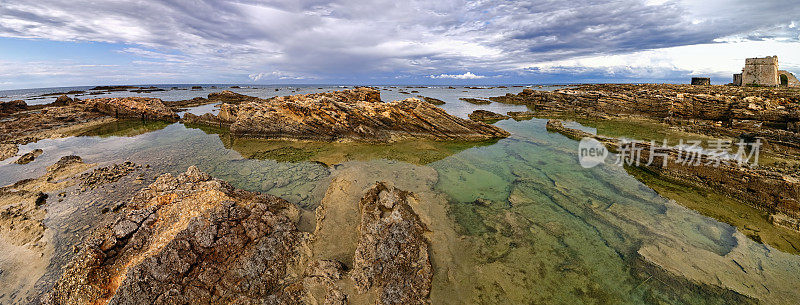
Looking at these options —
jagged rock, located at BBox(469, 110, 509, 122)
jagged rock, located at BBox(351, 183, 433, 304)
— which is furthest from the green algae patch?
jagged rock, located at BBox(469, 110, 509, 122)

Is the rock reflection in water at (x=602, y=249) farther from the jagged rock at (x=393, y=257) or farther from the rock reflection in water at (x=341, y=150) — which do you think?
the rock reflection in water at (x=341, y=150)

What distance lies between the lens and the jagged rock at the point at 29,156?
1525cm

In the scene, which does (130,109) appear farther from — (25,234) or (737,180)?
(737,180)

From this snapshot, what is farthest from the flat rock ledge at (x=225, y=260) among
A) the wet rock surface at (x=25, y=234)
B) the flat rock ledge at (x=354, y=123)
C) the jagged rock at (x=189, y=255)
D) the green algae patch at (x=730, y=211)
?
the flat rock ledge at (x=354, y=123)

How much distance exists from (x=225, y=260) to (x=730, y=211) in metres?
17.2

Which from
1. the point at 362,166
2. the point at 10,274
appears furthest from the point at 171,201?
the point at 362,166

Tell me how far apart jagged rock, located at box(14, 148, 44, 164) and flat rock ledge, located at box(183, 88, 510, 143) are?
10913mm

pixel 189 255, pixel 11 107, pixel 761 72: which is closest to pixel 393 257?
pixel 189 255

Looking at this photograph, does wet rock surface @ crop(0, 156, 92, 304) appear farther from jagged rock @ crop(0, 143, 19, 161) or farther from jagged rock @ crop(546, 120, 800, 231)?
jagged rock @ crop(546, 120, 800, 231)

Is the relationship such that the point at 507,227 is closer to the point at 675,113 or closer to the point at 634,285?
the point at 634,285

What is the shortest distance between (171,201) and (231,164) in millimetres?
9457

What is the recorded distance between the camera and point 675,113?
29.6 metres

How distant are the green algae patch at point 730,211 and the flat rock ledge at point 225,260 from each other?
11047 mm

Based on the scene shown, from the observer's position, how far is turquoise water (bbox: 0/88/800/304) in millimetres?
6445
